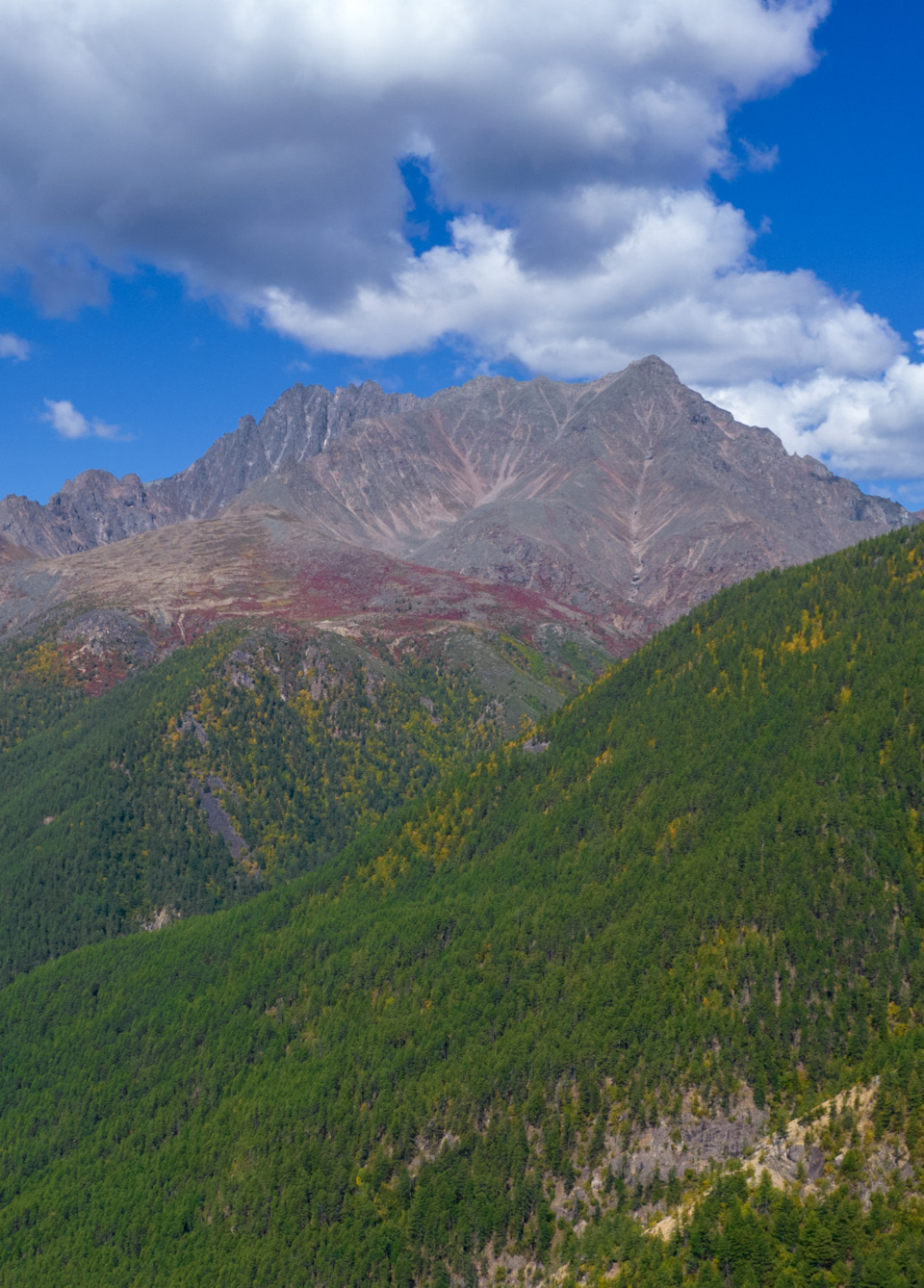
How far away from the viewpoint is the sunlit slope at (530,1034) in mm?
136875

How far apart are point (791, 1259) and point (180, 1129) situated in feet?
414

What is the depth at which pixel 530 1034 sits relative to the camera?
6186 inches

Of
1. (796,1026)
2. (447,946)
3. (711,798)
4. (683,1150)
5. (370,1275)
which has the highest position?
(711,798)

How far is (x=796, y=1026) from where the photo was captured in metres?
133

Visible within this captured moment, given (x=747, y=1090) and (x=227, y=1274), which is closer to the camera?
(x=747, y=1090)

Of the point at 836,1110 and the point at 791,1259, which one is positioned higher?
the point at 836,1110

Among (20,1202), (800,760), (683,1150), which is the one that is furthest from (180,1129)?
(800,760)

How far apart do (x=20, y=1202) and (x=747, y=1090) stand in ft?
470

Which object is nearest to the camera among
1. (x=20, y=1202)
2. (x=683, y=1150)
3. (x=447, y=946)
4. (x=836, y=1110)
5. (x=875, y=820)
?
(x=836, y=1110)

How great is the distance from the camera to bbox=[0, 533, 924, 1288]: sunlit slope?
136875 mm

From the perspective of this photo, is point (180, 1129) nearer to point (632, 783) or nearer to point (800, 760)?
point (632, 783)

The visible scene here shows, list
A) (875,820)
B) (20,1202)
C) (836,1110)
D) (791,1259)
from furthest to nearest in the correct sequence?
(20,1202) < (875,820) < (836,1110) < (791,1259)

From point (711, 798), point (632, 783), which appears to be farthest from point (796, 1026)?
point (632, 783)

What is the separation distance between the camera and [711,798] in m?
Answer: 180
